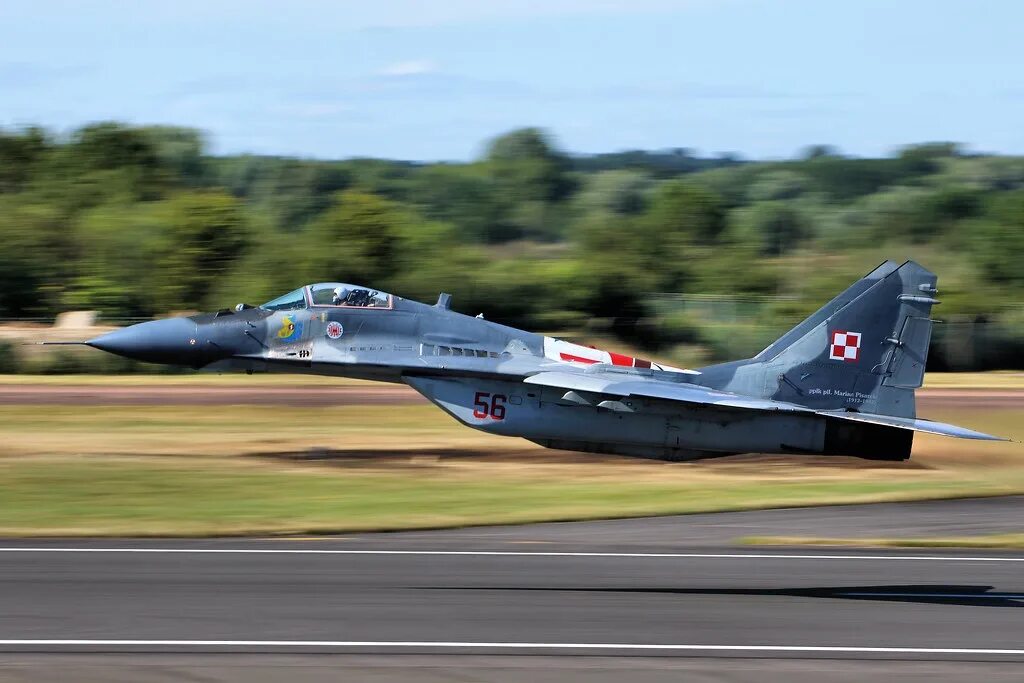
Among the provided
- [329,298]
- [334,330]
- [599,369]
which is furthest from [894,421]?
[329,298]

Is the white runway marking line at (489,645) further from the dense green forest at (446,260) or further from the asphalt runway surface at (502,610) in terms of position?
the dense green forest at (446,260)

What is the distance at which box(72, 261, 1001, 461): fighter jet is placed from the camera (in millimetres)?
19953

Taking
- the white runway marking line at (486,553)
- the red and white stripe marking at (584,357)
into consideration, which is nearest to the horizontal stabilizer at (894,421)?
the red and white stripe marking at (584,357)

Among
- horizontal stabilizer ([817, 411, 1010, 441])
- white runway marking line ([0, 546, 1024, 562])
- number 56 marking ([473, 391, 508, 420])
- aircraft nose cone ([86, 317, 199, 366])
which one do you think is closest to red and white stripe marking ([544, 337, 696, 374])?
number 56 marking ([473, 391, 508, 420])

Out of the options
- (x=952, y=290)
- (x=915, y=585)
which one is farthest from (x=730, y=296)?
(x=915, y=585)

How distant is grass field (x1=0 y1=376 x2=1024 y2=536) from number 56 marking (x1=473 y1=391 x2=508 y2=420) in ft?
3.58

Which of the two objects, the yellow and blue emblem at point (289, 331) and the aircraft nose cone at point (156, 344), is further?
the yellow and blue emblem at point (289, 331)

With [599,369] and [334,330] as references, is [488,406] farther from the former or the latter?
[334,330]

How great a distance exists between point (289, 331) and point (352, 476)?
2717 mm

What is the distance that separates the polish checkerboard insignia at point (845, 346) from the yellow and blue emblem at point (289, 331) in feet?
30.1

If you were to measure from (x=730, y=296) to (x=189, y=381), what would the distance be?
98.1ft

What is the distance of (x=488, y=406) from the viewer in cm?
2025

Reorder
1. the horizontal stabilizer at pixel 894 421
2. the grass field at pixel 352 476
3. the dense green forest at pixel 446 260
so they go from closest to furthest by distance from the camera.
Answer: the grass field at pixel 352 476
the horizontal stabilizer at pixel 894 421
the dense green forest at pixel 446 260

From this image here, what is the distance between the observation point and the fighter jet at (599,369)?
65.5 feet
